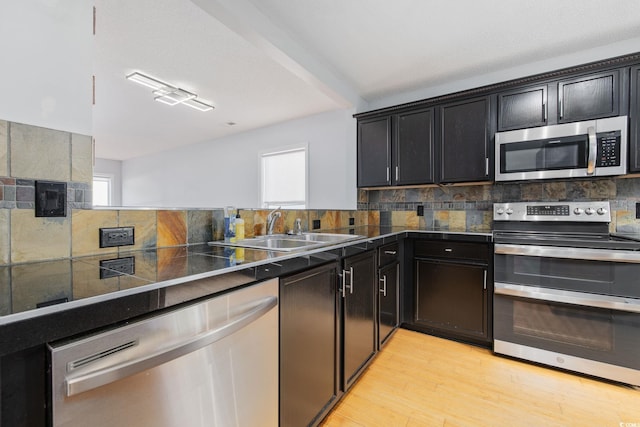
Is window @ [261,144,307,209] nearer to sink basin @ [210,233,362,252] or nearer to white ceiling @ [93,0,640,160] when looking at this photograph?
white ceiling @ [93,0,640,160]

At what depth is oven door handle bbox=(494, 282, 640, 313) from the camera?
1.78 metres

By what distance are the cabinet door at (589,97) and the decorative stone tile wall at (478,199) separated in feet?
1.78

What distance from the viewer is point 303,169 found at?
3969mm

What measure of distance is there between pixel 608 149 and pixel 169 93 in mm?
3993

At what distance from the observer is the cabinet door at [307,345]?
3.95ft

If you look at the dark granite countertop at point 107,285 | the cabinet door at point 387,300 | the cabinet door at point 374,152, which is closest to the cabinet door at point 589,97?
the cabinet door at point 374,152

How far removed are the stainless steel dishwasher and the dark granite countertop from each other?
0.04m

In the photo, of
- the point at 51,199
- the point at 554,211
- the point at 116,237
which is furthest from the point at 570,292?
Result: the point at 51,199

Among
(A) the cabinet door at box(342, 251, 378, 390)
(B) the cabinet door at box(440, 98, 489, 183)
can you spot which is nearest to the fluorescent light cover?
(A) the cabinet door at box(342, 251, 378, 390)

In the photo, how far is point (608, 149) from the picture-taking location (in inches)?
79.9

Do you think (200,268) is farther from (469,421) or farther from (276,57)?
(276,57)

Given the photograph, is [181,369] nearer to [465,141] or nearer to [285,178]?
[465,141]

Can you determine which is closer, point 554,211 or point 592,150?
point 592,150

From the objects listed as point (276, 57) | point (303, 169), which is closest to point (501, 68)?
point (276, 57)
